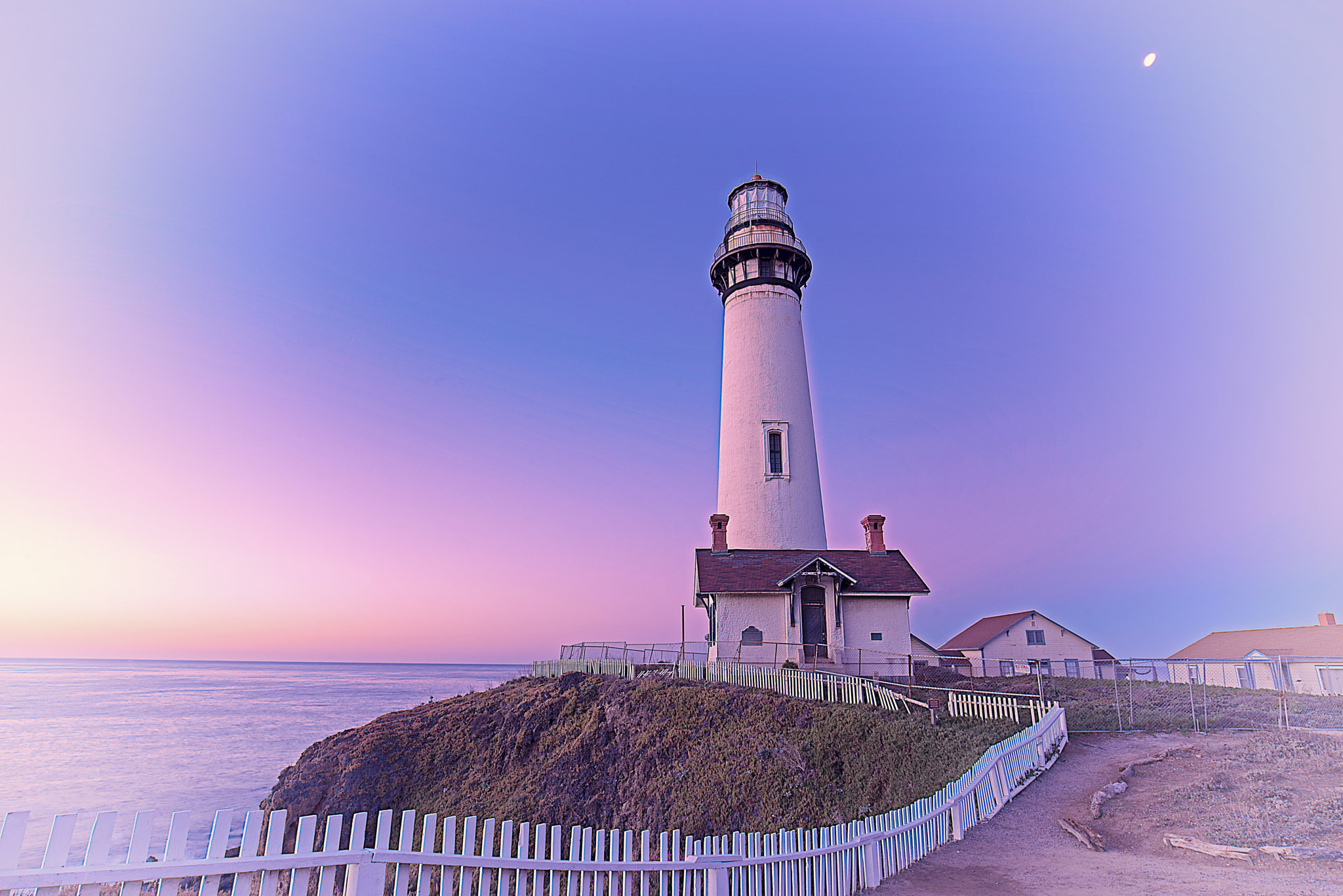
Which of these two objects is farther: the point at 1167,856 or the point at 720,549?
the point at 720,549

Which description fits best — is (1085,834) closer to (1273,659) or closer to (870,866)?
(870,866)

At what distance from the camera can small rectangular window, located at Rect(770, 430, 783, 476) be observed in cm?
2912

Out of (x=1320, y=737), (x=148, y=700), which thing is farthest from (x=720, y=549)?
(x=148, y=700)

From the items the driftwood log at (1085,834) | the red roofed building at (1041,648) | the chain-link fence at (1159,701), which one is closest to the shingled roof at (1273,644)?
the red roofed building at (1041,648)

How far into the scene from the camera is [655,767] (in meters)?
19.5

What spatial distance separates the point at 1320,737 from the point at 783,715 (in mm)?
11152

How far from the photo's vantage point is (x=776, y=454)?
96.1ft

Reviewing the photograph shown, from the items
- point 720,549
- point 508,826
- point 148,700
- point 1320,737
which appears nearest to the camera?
point 508,826

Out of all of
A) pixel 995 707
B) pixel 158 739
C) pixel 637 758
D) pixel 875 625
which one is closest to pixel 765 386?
pixel 875 625

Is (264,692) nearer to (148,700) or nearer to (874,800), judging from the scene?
(148,700)

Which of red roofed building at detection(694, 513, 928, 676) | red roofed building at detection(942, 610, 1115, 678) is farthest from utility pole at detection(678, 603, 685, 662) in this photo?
red roofed building at detection(942, 610, 1115, 678)

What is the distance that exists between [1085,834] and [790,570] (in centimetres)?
1645

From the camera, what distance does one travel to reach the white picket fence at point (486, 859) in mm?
2969

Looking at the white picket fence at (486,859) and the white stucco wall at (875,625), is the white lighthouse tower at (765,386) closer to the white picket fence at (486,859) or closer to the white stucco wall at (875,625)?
the white stucco wall at (875,625)
